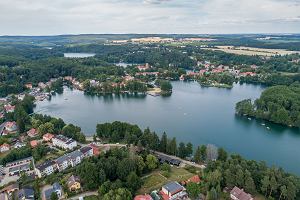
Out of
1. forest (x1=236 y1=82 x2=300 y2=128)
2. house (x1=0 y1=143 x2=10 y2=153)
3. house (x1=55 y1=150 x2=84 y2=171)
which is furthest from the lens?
forest (x1=236 y1=82 x2=300 y2=128)

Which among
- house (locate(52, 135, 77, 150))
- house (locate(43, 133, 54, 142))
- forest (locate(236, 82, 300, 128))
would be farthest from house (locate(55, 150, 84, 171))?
forest (locate(236, 82, 300, 128))

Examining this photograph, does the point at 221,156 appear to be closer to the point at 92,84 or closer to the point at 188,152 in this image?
the point at 188,152

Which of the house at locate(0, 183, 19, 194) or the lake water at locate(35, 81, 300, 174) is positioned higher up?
the house at locate(0, 183, 19, 194)

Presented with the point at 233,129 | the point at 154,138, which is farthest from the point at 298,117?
the point at 154,138

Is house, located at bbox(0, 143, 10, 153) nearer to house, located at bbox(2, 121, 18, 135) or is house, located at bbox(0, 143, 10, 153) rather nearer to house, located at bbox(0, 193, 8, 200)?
house, located at bbox(2, 121, 18, 135)

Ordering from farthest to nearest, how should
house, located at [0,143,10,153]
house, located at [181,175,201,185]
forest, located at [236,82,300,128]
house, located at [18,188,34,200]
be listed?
forest, located at [236,82,300,128] < house, located at [0,143,10,153] < house, located at [181,175,201,185] < house, located at [18,188,34,200]

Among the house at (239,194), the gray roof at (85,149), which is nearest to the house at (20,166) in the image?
the gray roof at (85,149)

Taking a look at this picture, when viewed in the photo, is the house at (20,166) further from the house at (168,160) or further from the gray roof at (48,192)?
the house at (168,160)

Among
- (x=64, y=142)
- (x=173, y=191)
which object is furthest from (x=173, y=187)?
(x=64, y=142)
